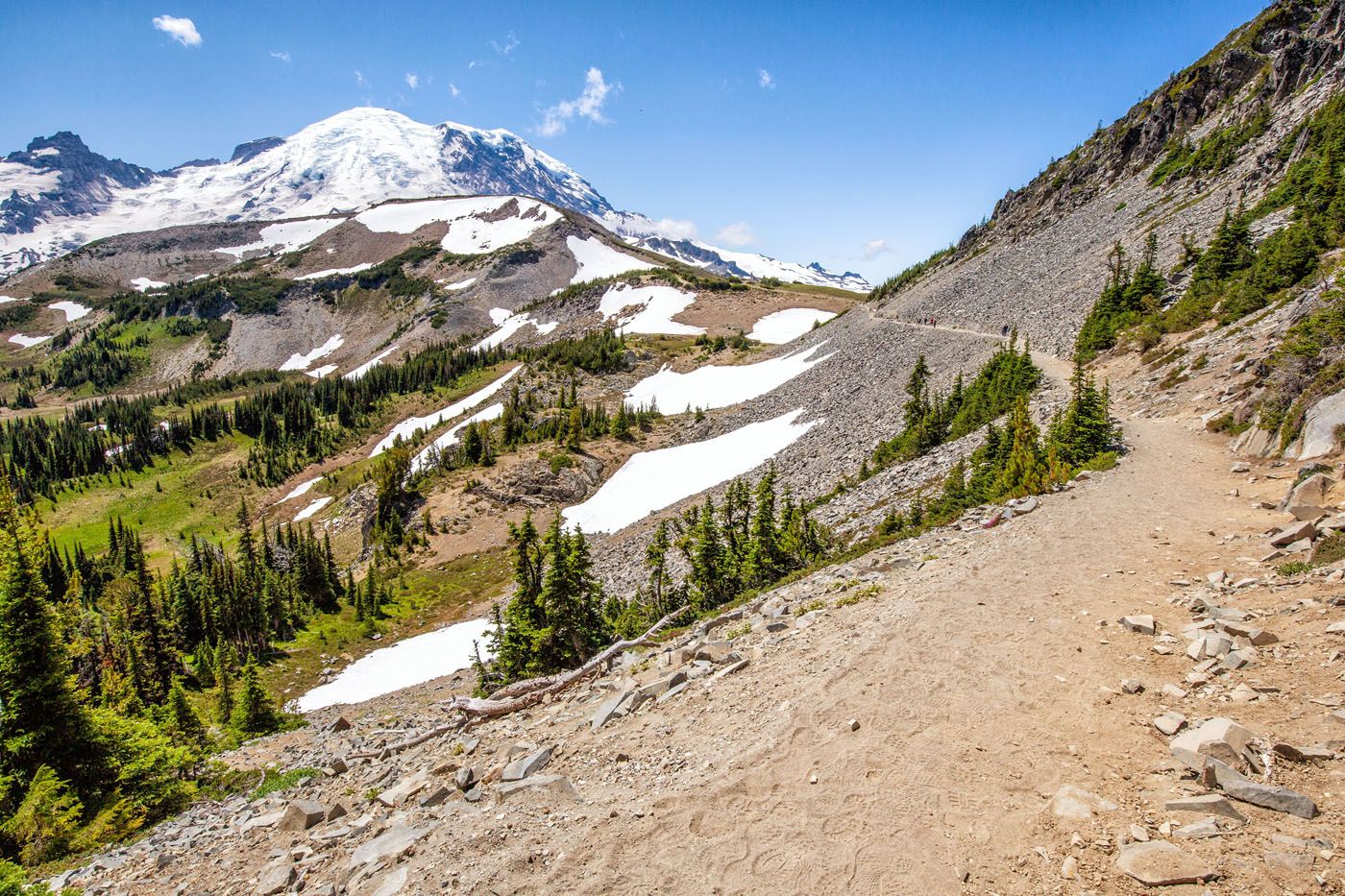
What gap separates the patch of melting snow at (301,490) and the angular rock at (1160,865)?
102198mm

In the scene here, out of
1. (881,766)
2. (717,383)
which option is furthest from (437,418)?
(881,766)

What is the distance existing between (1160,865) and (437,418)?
10286 centimetres

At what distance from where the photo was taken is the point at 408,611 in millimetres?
46438

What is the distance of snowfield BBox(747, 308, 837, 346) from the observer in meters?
110

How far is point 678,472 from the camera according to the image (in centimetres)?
5366

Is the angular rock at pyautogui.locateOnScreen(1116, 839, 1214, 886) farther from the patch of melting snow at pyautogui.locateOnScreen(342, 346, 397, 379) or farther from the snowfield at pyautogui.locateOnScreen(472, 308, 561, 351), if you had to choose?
the patch of melting snow at pyautogui.locateOnScreen(342, 346, 397, 379)

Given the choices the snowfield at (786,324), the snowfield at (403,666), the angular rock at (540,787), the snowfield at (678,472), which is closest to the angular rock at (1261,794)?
the angular rock at (540,787)

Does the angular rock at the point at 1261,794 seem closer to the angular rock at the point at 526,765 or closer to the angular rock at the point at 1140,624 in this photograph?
the angular rock at the point at 1140,624

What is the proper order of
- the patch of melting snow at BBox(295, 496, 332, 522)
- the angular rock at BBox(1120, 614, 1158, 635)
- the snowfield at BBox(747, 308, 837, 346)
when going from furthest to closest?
1. the snowfield at BBox(747, 308, 837, 346)
2. the patch of melting snow at BBox(295, 496, 332, 522)
3. the angular rock at BBox(1120, 614, 1158, 635)

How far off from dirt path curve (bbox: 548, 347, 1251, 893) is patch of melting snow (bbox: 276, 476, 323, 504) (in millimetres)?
96712

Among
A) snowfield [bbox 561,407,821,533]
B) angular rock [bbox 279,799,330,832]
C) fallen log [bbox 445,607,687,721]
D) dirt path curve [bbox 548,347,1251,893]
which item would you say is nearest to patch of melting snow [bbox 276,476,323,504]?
snowfield [bbox 561,407,821,533]

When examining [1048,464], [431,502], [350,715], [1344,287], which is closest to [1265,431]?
[1048,464]

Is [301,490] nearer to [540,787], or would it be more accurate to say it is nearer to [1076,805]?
[540,787]

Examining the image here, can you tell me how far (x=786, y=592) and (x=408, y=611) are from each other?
38852 mm
